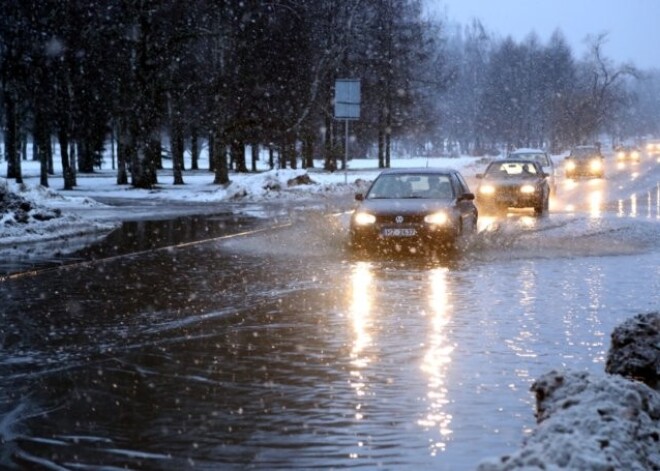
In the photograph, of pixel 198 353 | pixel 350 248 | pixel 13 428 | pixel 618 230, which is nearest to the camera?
pixel 13 428

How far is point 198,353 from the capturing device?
777 cm

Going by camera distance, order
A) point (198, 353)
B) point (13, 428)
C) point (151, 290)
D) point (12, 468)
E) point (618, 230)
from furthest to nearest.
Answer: point (618, 230) < point (151, 290) < point (198, 353) < point (13, 428) < point (12, 468)

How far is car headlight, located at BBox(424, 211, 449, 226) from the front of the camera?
15438 mm

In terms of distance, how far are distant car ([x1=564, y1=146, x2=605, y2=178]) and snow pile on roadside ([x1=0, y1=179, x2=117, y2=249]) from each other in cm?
3720

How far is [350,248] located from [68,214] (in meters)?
7.78

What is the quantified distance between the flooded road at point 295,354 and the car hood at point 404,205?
1286mm

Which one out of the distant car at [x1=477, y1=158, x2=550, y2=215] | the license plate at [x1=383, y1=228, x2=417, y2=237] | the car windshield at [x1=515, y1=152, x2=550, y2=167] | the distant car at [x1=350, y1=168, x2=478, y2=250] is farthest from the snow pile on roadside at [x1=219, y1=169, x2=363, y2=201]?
the license plate at [x1=383, y1=228, x2=417, y2=237]

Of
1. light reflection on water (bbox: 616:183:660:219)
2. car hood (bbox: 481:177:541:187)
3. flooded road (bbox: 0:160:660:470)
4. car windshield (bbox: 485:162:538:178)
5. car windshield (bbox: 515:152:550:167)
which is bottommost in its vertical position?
flooded road (bbox: 0:160:660:470)

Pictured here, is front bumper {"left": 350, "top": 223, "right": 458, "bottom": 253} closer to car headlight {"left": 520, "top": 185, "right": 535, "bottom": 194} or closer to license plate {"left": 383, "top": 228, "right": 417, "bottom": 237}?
license plate {"left": 383, "top": 228, "right": 417, "bottom": 237}

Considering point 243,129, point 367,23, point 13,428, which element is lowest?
point 13,428

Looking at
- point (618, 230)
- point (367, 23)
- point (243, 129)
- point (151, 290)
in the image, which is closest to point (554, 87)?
point (367, 23)

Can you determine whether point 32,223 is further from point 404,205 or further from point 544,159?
point 544,159

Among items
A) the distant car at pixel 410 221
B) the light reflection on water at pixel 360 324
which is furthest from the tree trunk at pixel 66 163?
the light reflection on water at pixel 360 324

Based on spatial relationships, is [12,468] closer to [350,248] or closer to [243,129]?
[350,248]
